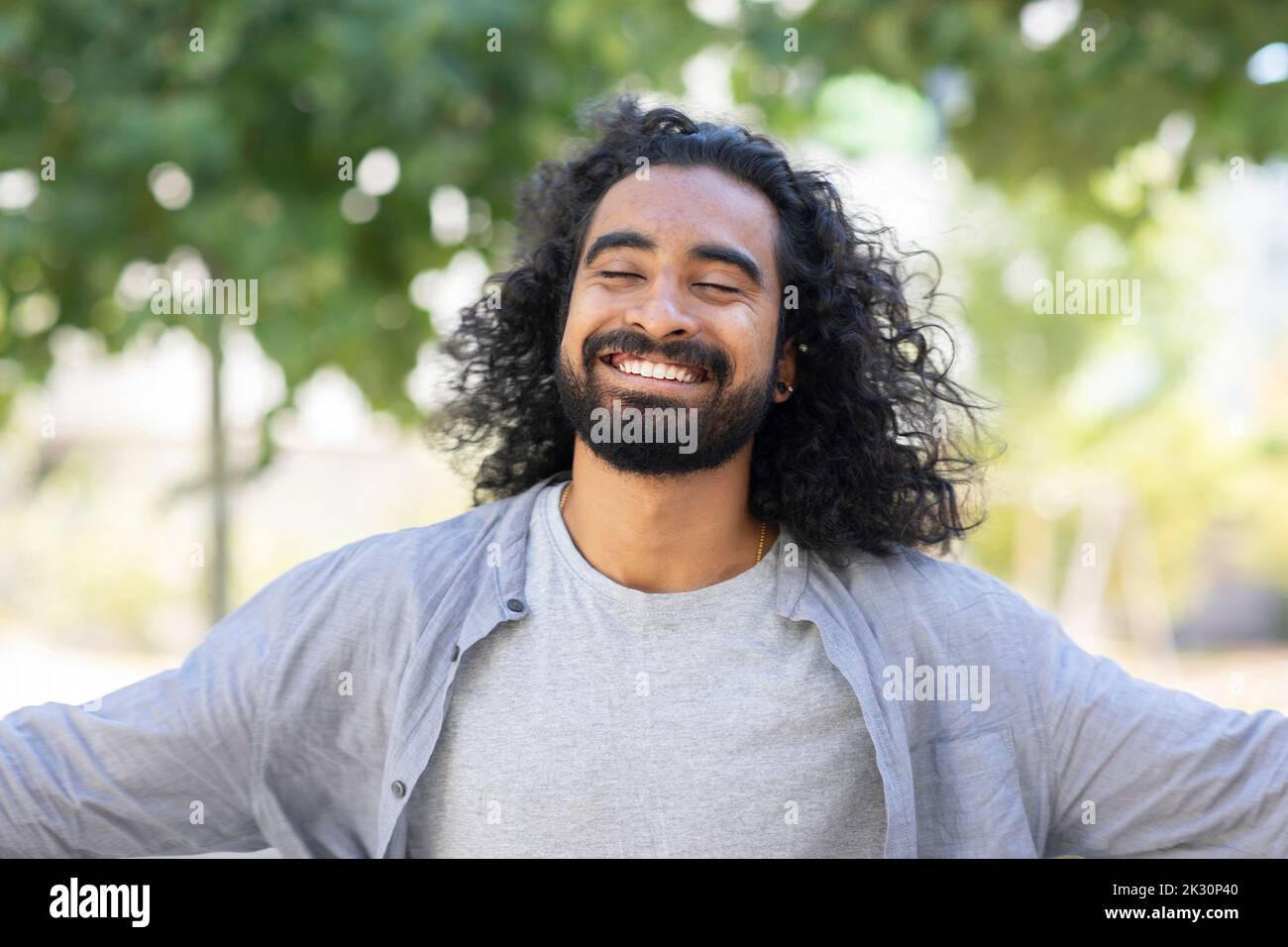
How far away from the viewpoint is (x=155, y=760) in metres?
2.19

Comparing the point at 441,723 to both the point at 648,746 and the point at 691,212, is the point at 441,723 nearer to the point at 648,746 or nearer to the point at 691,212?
the point at 648,746

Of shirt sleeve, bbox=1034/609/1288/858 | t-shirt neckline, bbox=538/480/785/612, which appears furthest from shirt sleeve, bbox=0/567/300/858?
shirt sleeve, bbox=1034/609/1288/858

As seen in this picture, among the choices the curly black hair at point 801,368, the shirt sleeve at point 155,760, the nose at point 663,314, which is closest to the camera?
the shirt sleeve at point 155,760

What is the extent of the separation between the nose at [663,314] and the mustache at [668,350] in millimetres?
15

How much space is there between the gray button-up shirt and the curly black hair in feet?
0.72

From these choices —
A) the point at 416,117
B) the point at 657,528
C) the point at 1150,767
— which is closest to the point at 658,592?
the point at 657,528

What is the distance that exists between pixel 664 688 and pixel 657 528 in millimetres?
288

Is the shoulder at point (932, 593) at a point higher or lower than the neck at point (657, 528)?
Result: lower

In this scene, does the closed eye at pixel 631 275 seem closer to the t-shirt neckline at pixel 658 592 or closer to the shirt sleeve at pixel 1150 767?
the t-shirt neckline at pixel 658 592

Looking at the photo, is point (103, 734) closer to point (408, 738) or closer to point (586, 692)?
point (408, 738)

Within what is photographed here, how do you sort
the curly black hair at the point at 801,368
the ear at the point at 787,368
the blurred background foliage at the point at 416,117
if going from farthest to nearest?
the blurred background foliage at the point at 416,117 < the ear at the point at 787,368 < the curly black hair at the point at 801,368

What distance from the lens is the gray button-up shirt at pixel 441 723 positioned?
2162 millimetres

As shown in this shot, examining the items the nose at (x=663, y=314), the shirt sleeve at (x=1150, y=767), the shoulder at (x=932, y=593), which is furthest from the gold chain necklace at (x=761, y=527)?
the shirt sleeve at (x=1150, y=767)

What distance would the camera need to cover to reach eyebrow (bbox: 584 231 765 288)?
2422 millimetres
